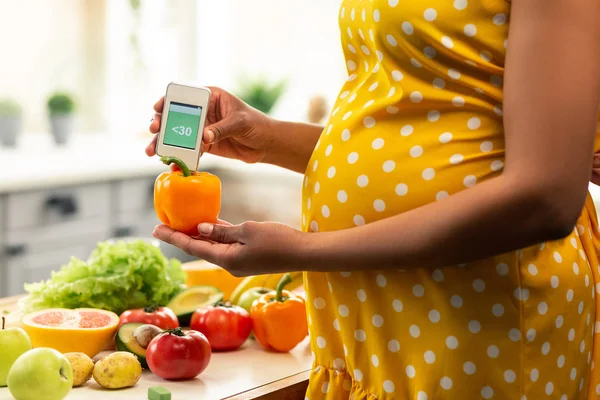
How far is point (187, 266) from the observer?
6.48ft

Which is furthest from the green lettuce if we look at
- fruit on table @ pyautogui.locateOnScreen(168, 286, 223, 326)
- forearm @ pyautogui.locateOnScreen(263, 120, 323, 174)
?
forearm @ pyautogui.locateOnScreen(263, 120, 323, 174)

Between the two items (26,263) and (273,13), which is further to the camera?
(273,13)

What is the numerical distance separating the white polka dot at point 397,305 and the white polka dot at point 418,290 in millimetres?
22

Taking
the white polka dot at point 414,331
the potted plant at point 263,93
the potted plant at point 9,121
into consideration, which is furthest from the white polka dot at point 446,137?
the potted plant at point 263,93

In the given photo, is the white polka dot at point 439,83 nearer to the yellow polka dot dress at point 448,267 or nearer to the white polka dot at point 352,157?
the yellow polka dot dress at point 448,267

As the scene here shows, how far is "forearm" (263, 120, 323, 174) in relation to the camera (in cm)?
124

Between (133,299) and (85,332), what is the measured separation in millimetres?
215

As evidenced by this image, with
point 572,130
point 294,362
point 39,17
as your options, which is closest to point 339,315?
point 572,130

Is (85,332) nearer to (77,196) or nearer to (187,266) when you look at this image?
(187,266)

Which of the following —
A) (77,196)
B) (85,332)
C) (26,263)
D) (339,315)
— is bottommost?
(26,263)

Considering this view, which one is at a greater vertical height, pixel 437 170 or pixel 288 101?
pixel 437 170

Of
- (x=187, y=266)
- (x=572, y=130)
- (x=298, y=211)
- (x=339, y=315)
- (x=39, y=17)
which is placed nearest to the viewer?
(x=572, y=130)

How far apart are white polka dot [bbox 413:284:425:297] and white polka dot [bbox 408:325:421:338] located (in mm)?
39

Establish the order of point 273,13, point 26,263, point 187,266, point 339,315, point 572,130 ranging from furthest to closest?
point 273,13, point 26,263, point 187,266, point 339,315, point 572,130
